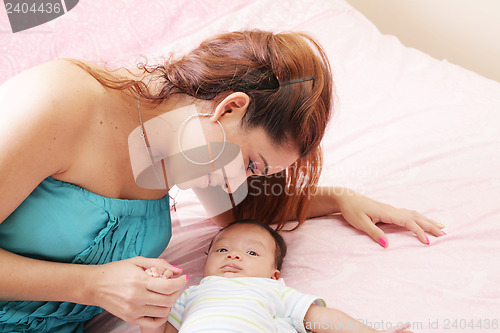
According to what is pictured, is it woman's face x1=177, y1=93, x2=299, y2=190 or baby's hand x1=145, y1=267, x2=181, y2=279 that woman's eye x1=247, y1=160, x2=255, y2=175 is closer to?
Answer: woman's face x1=177, y1=93, x2=299, y2=190

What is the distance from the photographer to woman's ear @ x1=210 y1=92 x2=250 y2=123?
100 cm

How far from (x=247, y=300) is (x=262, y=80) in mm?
477

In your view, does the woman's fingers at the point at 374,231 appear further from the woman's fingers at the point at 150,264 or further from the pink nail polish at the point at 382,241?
the woman's fingers at the point at 150,264

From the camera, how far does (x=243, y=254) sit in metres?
1.25

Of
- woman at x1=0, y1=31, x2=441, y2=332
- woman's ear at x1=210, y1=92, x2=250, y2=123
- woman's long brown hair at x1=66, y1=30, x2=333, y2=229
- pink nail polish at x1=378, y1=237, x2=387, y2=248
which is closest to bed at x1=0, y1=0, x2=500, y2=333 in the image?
pink nail polish at x1=378, y1=237, x2=387, y2=248

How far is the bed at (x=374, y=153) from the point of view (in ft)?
3.84

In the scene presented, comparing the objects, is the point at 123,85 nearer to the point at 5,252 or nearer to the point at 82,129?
the point at 82,129

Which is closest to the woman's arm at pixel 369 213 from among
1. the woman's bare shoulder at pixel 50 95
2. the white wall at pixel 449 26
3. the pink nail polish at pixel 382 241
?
the pink nail polish at pixel 382 241

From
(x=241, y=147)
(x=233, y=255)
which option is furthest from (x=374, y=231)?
(x=241, y=147)

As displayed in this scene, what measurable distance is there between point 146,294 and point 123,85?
1.41 ft

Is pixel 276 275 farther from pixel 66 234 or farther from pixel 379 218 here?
pixel 66 234

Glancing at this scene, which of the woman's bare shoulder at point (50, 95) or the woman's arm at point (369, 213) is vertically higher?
the woman's bare shoulder at point (50, 95)

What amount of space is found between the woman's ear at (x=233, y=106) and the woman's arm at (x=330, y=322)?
46cm

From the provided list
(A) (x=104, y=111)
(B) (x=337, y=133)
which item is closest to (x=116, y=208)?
(A) (x=104, y=111)
